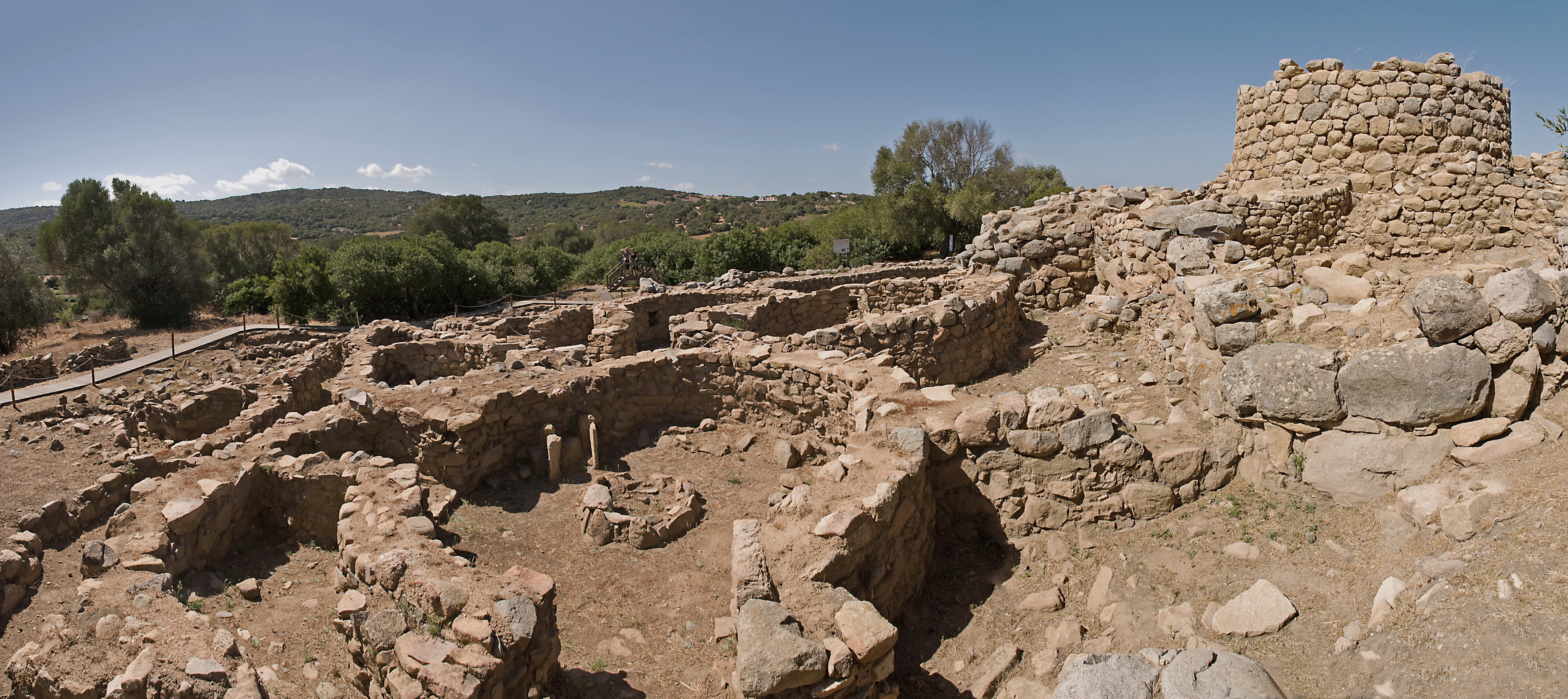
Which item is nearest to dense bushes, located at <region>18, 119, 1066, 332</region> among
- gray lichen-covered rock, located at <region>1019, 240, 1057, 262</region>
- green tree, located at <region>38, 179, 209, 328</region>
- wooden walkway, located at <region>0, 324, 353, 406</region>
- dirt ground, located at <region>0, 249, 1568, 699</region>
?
green tree, located at <region>38, 179, 209, 328</region>

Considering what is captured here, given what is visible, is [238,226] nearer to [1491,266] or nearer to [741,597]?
[741,597]

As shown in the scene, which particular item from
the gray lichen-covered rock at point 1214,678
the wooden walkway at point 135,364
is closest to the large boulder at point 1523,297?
the gray lichen-covered rock at point 1214,678

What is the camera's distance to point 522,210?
120 m

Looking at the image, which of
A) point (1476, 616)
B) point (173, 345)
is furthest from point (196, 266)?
point (1476, 616)

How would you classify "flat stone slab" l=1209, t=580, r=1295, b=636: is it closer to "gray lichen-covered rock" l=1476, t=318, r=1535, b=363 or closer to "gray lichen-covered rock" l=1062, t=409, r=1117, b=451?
"gray lichen-covered rock" l=1062, t=409, r=1117, b=451

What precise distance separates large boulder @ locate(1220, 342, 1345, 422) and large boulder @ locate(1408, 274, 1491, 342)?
0.60 m

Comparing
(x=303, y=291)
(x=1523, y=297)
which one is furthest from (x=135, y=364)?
(x=1523, y=297)

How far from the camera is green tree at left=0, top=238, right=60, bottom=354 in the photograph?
2233cm

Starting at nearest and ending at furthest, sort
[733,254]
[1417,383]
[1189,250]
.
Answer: [1417,383], [1189,250], [733,254]

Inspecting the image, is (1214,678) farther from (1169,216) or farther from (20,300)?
(20,300)

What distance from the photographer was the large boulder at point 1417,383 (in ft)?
15.4

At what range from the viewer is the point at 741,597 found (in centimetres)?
451

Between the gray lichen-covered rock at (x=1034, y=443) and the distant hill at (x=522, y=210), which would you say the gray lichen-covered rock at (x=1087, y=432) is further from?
the distant hill at (x=522, y=210)

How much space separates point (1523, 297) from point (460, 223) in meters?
60.1
